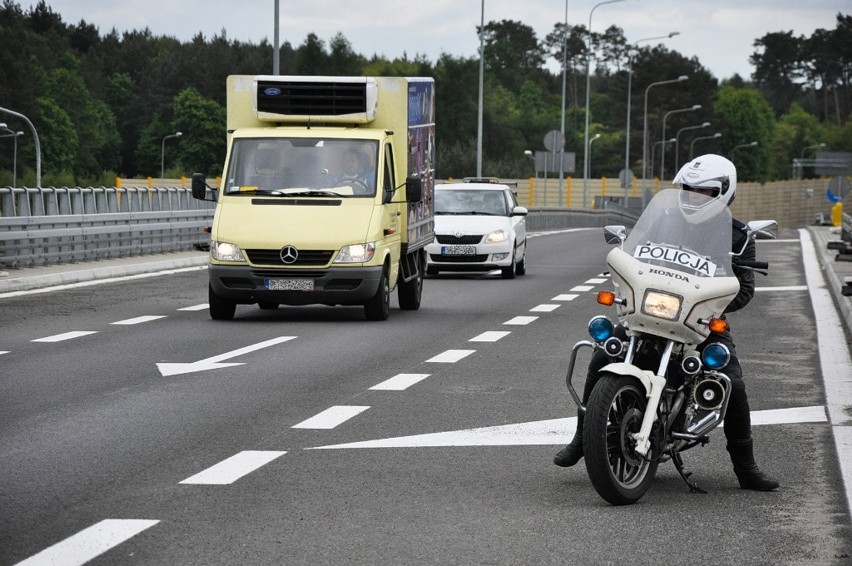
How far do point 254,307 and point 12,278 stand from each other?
409 centimetres

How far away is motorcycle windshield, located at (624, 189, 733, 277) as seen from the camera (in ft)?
24.8

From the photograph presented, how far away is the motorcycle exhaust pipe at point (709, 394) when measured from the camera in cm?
754

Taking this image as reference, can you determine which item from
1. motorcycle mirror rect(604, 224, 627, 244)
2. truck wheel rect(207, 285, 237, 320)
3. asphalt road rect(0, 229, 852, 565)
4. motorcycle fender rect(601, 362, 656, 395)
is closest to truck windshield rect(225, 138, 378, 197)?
truck wheel rect(207, 285, 237, 320)

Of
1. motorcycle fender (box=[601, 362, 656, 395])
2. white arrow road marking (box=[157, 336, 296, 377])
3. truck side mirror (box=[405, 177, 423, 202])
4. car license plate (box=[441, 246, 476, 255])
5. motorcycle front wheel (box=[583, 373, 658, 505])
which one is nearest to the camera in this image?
motorcycle front wheel (box=[583, 373, 658, 505])

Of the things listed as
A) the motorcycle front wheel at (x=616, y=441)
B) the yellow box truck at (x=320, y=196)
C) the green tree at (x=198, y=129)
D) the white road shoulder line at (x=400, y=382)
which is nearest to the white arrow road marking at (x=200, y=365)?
the white road shoulder line at (x=400, y=382)

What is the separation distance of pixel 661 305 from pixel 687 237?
1.33ft

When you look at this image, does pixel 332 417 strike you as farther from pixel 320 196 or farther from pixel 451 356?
pixel 320 196

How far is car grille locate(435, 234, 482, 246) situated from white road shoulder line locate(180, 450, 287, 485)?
17931 millimetres

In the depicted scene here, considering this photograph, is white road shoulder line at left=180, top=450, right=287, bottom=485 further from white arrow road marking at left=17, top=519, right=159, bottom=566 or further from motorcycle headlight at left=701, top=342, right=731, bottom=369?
motorcycle headlight at left=701, top=342, right=731, bottom=369

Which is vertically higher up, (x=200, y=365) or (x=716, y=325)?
(x=716, y=325)

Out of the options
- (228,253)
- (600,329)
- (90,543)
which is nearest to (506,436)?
(600,329)

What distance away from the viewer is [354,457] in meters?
8.63

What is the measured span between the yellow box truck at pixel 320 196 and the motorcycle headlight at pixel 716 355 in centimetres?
1002

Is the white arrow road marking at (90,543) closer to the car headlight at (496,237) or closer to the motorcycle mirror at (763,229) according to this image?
the motorcycle mirror at (763,229)
